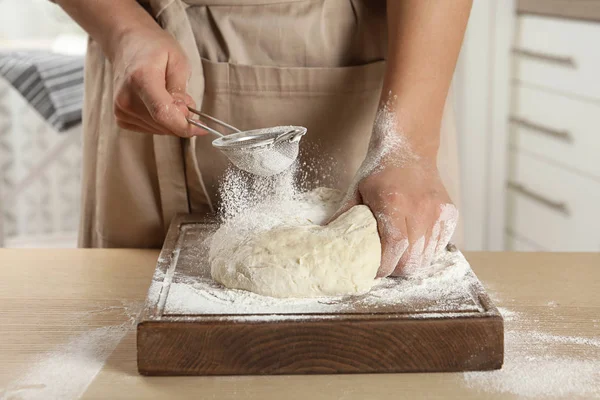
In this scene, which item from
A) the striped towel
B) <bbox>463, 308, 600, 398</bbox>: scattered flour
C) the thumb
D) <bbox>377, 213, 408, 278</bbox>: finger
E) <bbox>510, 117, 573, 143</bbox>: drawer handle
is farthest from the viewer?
the striped towel

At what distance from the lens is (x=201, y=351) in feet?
2.43

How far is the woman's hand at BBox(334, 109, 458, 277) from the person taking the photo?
0.87 meters

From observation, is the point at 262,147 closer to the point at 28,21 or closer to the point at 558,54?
the point at 558,54

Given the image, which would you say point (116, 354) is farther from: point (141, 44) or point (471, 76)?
point (471, 76)

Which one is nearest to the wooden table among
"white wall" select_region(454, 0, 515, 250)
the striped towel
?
the striped towel

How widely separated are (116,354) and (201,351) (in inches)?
4.2

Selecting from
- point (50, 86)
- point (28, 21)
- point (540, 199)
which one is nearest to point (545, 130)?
point (540, 199)

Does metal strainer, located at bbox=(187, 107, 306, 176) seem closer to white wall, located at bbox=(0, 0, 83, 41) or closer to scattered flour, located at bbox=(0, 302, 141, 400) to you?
scattered flour, located at bbox=(0, 302, 141, 400)

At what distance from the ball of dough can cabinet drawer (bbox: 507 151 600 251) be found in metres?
1.44

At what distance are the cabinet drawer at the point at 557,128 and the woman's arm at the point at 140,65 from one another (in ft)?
4.65

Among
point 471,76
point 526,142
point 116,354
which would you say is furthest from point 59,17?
point 116,354

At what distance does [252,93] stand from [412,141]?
27cm

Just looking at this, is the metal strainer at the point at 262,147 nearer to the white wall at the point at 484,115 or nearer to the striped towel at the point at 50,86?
the striped towel at the point at 50,86

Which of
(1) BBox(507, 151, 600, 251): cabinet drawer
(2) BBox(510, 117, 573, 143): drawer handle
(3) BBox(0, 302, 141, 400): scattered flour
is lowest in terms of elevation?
(1) BBox(507, 151, 600, 251): cabinet drawer
